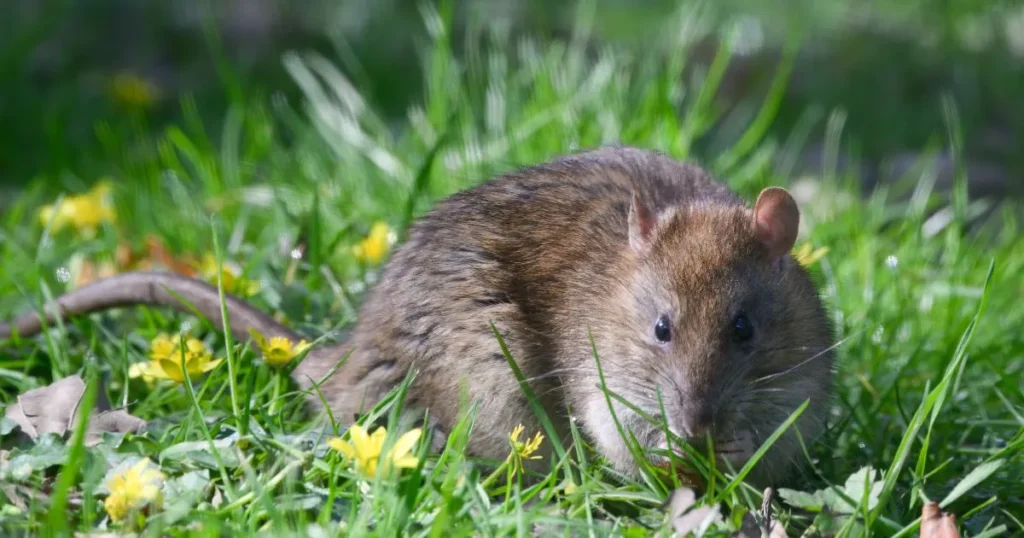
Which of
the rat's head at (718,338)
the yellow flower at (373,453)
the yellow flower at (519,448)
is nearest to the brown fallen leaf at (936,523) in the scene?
the rat's head at (718,338)

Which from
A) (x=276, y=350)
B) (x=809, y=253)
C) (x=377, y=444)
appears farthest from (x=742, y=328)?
(x=809, y=253)

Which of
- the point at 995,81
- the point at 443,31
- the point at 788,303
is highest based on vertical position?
the point at 443,31

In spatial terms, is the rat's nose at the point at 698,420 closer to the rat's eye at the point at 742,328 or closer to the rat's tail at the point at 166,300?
the rat's eye at the point at 742,328

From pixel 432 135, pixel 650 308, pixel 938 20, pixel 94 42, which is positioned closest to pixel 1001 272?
pixel 650 308

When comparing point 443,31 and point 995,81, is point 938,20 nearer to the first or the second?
point 995,81

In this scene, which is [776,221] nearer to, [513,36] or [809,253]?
[809,253]

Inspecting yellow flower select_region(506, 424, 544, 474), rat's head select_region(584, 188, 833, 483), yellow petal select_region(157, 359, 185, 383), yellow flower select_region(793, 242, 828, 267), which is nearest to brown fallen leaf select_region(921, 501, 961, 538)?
rat's head select_region(584, 188, 833, 483)

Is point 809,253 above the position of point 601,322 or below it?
below
